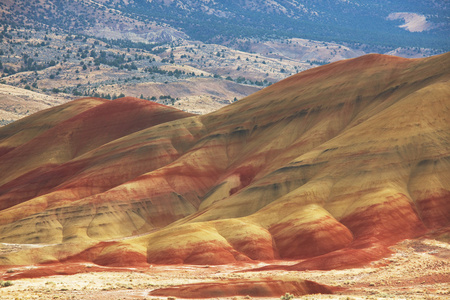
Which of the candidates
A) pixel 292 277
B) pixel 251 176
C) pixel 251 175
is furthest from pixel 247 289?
pixel 251 175

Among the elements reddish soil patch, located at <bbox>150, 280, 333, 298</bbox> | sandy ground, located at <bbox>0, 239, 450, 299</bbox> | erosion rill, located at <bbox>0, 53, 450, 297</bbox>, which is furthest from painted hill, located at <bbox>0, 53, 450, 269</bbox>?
reddish soil patch, located at <bbox>150, 280, 333, 298</bbox>

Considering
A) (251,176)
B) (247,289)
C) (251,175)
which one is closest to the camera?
(247,289)

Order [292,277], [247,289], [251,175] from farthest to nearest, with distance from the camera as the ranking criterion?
[251,175] < [292,277] < [247,289]

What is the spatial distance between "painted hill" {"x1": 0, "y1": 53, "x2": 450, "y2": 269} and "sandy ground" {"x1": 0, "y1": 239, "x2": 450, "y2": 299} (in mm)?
3136

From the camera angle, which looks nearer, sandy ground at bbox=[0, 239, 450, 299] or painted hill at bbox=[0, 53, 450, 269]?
sandy ground at bbox=[0, 239, 450, 299]

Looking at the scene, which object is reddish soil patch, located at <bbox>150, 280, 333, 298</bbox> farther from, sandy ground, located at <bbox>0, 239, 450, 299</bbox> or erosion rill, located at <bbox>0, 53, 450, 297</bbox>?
sandy ground, located at <bbox>0, 239, 450, 299</bbox>

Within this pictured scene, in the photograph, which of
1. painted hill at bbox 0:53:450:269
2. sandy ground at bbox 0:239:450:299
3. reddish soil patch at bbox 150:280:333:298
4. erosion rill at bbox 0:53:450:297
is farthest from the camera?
painted hill at bbox 0:53:450:269

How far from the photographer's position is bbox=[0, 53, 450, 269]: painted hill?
76.2 meters

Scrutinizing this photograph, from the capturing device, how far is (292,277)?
52.2m

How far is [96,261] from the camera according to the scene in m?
76.4

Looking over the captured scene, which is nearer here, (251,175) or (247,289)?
(247,289)

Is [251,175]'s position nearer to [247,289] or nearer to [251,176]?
[251,176]

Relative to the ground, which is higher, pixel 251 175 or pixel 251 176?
pixel 251 175

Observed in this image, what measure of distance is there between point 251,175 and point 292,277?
5037 centimetres
